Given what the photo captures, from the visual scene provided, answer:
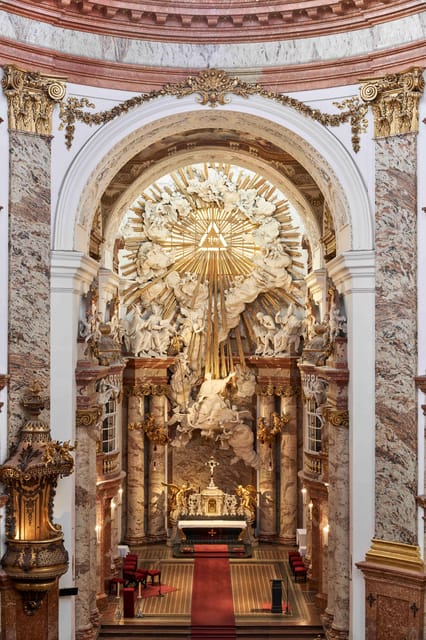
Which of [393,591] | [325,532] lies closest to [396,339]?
[393,591]

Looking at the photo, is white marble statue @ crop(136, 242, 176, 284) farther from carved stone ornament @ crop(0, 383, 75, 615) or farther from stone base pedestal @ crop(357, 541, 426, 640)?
stone base pedestal @ crop(357, 541, 426, 640)

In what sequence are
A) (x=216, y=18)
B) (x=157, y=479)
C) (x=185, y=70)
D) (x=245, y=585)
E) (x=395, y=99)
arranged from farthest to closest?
(x=157, y=479)
(x=245, y=585)
(x=185, y=70)
(x=216, y=18)
(x=395, y=99)

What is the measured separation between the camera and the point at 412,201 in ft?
50.8

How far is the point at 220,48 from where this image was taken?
16.9m

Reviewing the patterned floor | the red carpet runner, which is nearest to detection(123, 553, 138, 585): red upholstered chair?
the patterned floor

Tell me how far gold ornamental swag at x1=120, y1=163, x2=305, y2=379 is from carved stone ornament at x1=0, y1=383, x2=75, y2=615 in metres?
12.3

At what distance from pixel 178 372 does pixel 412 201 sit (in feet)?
44.5

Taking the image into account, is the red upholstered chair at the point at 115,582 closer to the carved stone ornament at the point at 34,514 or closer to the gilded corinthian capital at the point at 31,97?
the carved stone ornament at the point at 34,514

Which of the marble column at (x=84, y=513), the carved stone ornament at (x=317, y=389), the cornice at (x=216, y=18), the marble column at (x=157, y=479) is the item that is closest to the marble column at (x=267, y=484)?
the marble column at (x=157, y=479)

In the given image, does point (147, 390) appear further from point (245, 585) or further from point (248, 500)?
point (245, 585)

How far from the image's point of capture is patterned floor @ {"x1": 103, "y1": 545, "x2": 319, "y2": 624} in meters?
20.8

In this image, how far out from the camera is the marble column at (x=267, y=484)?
89.8 ft

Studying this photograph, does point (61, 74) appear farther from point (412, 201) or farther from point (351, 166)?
point (412, 201)

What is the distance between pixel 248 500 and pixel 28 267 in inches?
561
